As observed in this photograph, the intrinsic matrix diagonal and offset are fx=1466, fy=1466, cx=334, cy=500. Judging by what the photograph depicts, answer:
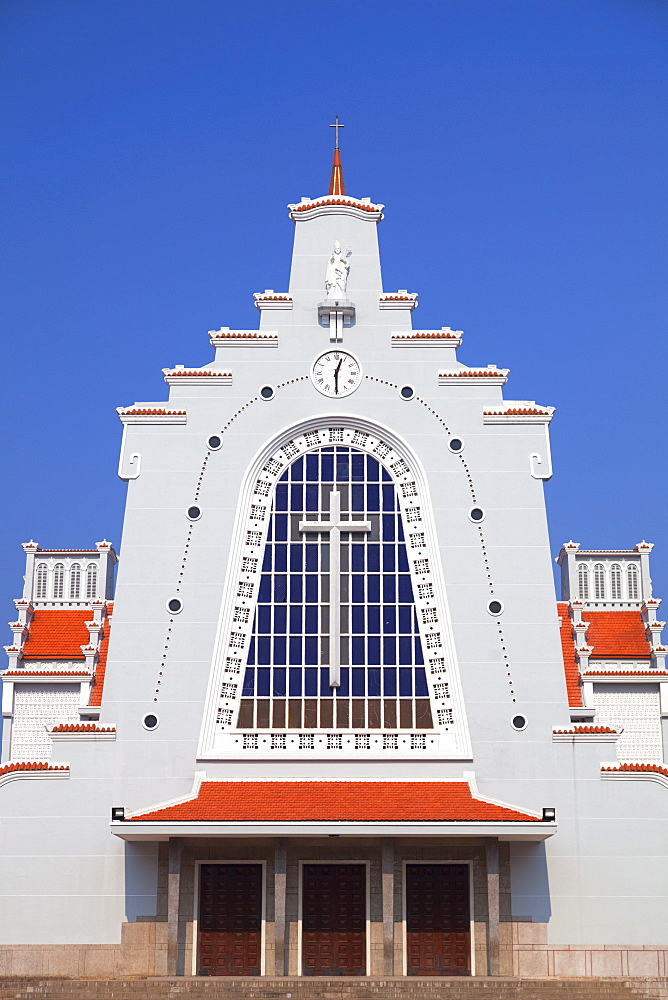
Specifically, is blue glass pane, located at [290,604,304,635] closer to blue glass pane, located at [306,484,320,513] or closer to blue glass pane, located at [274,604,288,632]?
blue glass pane, located at [274,604,288,632]

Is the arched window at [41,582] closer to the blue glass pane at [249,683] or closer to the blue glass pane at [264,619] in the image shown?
the blue glass pane at [264,619]

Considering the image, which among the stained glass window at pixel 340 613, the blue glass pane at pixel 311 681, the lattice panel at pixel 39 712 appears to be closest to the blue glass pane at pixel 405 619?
the stained glass window at pixel 340 613

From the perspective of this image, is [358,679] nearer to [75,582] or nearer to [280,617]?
[280,617]

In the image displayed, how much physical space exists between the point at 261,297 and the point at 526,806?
48.3ft

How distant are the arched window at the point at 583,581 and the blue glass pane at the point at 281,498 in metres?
11.5

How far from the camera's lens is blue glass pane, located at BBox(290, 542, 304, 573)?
36.9 m

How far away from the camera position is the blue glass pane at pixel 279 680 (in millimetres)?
35906

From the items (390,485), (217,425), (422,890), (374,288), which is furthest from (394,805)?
(374,288)

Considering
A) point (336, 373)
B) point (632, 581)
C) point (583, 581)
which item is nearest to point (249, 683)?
point (336, 373)

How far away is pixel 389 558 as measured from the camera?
36.9 metres

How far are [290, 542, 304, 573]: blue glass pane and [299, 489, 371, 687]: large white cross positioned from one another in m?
0.43

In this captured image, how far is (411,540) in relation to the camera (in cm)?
3697

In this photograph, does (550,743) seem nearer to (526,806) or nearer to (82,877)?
(526,806)

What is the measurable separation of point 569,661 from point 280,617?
8.11 meters
